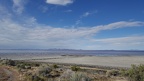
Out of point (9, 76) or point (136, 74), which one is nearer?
point (136, 74)

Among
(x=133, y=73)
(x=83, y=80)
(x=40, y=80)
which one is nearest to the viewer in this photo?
(x=83, y=80)

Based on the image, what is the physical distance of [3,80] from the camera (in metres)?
21.8

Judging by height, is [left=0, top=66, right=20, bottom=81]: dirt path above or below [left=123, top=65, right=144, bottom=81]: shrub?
below

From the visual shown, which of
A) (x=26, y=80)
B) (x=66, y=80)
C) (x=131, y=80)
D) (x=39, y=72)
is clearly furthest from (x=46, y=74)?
(x=131, y=80)

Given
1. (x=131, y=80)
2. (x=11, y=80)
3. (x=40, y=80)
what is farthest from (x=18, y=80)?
(x=131, y=80)

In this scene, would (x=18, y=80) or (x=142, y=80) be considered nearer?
(x=142, y=80)

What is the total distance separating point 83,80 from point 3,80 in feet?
29.6

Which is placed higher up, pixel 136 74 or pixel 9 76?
pixel 136 74

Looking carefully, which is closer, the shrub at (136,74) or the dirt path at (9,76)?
the shrub at (136,74)

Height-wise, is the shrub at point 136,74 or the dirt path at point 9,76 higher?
the shrub at point 136,74

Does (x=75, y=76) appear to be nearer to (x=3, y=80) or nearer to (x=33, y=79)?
(x=33, y=79)

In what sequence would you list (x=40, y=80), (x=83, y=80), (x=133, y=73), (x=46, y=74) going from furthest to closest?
(x=46, y=74), (x=40, y=80), (x=133, y=73), (x=83, y=80)

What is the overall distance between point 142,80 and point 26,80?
38.0ft

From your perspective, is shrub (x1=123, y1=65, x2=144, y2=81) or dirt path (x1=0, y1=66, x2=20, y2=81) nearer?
shrub (x1=123, y1=65, x2=144, y2=81)
